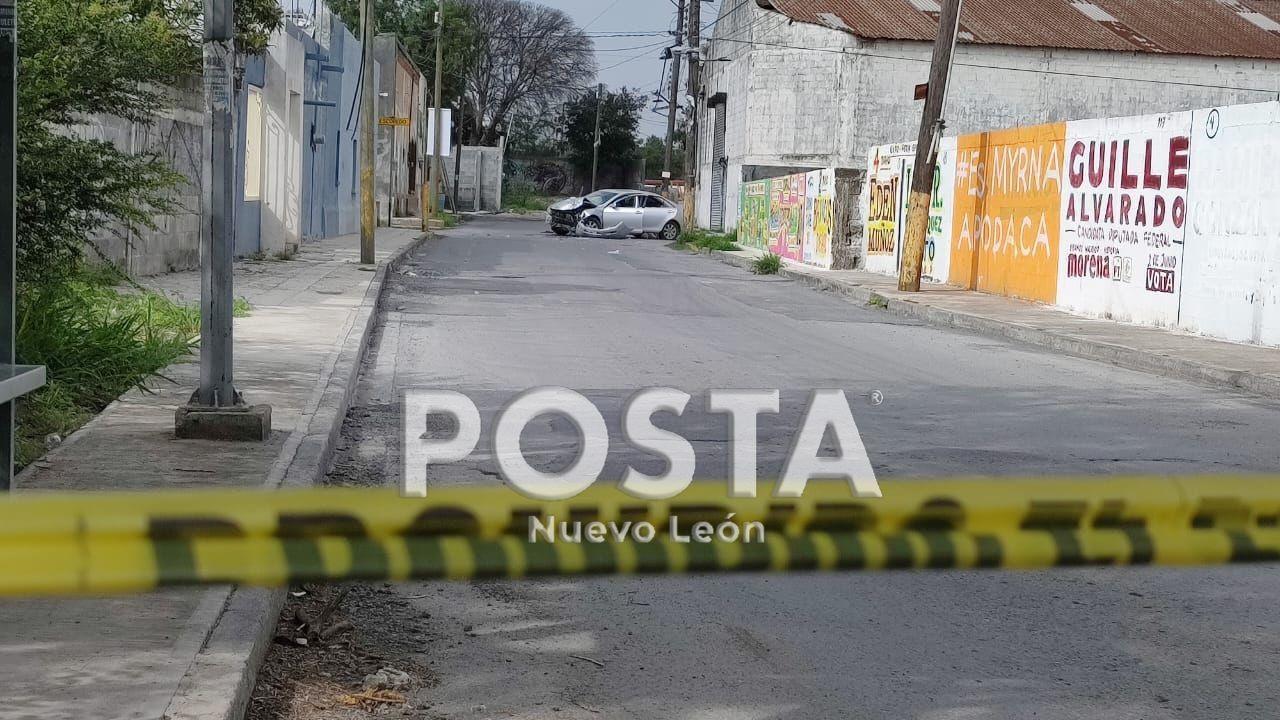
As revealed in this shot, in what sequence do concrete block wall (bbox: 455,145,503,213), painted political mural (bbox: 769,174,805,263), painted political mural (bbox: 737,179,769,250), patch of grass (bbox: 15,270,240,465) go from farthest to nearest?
concrete block wall (bbox: 455,145,503,213)
painted political mural (bbox: 737,179,769,250)
painted political mural (bbox: 769,174,805,263)
patch of grass (bbox: 15,270,240,465)

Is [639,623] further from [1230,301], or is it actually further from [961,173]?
[961,173]

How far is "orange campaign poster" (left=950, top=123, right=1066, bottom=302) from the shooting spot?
19578 millimetres

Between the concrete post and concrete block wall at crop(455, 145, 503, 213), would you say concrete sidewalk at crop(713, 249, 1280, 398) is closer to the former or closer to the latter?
the concrete post

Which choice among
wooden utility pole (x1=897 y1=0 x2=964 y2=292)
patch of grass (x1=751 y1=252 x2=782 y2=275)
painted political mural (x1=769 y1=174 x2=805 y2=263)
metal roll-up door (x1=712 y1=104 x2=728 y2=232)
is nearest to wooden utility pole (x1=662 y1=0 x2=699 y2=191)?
metal roll-up door (x1=712 y1=104 x2=728 y2=232)

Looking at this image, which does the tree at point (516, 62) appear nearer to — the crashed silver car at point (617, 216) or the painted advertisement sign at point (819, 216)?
the crashed silver car at point (617, 216)

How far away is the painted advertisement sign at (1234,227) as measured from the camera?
554 inches

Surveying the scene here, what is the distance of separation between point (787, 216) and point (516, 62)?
6322 centimetres

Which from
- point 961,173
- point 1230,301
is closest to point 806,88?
point 961,173

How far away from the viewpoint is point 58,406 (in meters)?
8.40

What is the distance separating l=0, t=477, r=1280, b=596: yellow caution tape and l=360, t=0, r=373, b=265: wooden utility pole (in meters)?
20.9

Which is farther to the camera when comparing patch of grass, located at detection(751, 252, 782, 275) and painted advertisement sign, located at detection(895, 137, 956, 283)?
patch of grass, located at detection(751, 252, 782, 275)

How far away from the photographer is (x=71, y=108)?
7613 mm

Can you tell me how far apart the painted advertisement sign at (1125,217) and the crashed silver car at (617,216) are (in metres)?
26.0

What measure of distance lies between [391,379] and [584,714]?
7.13 metres
